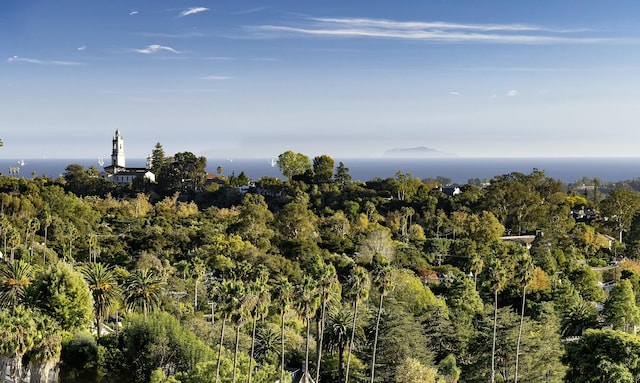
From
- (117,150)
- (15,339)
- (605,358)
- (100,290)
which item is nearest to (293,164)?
(117,150)

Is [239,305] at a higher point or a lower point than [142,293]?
higher

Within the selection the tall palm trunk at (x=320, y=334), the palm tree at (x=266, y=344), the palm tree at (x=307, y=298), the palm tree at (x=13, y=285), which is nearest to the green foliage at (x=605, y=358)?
the tall palm trunk at (x=320, y=334)

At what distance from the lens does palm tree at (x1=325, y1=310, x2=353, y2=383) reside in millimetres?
32625

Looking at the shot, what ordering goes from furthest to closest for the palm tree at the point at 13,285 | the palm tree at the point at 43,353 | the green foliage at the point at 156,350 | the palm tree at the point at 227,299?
the palm tree at the point at 13,285 < the green foliage at the point at 156,350 < the palm tree at the point at 227,299 < the palm tree at the point at 43,353

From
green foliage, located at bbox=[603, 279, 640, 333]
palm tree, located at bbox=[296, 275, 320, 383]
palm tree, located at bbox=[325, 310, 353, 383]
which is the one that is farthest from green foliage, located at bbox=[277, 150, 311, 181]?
palm tree, located at bbox=[296, 275, 320, 383]

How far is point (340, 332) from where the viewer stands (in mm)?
32531

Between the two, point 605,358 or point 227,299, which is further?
point 605,358

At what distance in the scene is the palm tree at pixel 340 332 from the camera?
32625mm

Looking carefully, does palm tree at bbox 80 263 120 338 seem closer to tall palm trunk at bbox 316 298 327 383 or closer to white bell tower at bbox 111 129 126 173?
tall palm trunk at bbox 316 298 327 383

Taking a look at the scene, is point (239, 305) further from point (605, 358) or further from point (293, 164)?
point (293, 164)

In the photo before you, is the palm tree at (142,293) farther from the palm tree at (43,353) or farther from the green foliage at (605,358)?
the green foliage at (605,358)

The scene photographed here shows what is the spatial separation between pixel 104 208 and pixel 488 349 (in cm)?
5550

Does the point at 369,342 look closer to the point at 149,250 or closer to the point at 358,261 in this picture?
the point at 358,261

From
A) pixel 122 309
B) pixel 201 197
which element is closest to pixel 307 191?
pixel 201 197
